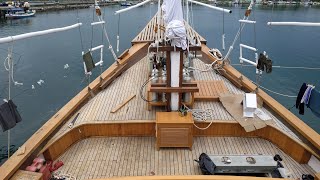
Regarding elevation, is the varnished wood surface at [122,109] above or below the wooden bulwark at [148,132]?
above

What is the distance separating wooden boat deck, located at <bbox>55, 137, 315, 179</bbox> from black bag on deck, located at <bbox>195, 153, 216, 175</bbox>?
6.9 inches

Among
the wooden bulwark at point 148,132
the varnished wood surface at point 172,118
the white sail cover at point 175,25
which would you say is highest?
the white sail cover at point 175,25

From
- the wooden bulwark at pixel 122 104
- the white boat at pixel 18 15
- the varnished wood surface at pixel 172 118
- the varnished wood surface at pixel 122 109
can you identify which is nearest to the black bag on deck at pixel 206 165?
the varnished wood surface at pixel 172 118

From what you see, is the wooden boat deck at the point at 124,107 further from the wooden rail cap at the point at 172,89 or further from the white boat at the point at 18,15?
the white boat at the point at 18,15

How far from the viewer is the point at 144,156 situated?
225 inches

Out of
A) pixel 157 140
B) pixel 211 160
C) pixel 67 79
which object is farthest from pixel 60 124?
pixel 67 79

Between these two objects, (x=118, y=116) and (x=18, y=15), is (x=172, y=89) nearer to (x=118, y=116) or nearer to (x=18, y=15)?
(x=118, y=116)

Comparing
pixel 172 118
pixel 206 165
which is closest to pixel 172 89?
pixel 172 118

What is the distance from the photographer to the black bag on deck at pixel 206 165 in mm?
5002

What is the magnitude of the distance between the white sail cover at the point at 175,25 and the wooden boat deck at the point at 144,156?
2.22m

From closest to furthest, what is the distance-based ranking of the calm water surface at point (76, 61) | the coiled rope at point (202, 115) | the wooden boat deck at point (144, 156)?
1. the wooden boat deck at point (144, 156)
2. the coiled rope at point (202, 115)
3. the calm water surface at point (76, 61)

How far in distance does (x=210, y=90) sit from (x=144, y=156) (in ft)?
9.74

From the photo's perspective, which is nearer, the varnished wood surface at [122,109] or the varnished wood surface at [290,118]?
the varnished wood surface at [290,118]

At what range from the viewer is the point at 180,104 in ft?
20.4
